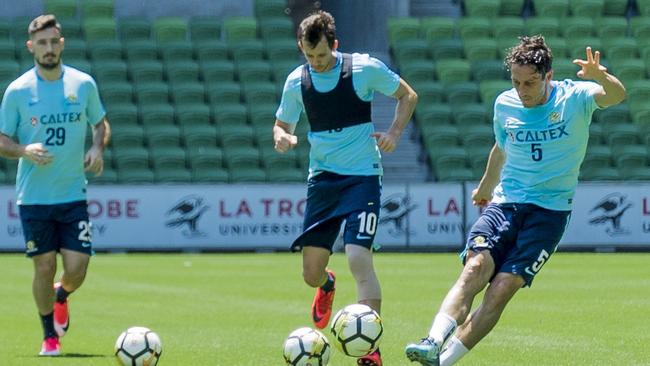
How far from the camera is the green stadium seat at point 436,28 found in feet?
107

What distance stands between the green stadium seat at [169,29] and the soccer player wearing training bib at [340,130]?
21687 mm

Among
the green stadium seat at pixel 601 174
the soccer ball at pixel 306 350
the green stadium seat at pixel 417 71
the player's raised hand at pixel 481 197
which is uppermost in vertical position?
the player's raised hand at pixel 481 197

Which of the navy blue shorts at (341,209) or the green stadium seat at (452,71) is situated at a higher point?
the navy blue shorts at (341,209)

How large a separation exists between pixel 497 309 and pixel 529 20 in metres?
24.5

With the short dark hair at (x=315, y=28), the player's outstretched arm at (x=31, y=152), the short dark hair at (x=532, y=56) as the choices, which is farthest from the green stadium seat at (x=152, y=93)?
the short dark hair at (x=532, y=56)

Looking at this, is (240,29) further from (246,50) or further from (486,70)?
(486,70)

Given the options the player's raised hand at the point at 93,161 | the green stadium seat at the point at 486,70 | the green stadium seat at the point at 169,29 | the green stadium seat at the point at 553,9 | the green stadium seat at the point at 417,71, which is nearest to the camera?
the player's raised hand at the point at 93,161

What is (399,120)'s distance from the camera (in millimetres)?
10695

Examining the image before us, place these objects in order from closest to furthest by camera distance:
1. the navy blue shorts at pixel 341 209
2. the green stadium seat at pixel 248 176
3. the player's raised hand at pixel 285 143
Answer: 1. the player's raised hand at pixel 285 143
2. the navy blue shorts at pixel 341 209
3. the green stadium seat at pixel 248 176

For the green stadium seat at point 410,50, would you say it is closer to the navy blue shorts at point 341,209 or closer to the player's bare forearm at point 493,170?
the navy blue shorts at point 341,209

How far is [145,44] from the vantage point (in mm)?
31844

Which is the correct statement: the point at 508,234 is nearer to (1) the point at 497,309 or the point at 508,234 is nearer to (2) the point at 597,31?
(1) the point at 497,309

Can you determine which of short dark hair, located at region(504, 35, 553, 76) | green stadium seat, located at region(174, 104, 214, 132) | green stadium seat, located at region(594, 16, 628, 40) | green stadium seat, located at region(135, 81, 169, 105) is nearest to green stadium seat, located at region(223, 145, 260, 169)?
green stadium seat, located at region(174, 104, 214, 132)

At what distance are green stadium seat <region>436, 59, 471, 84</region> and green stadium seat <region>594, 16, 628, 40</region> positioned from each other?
138 inches
